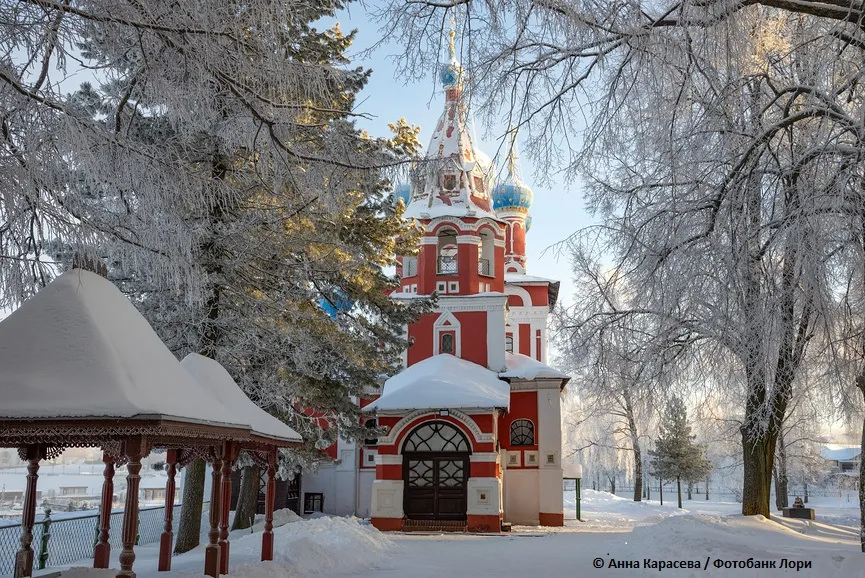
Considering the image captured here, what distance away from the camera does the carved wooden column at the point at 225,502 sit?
10172mm

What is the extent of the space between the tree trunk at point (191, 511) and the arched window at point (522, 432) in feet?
46.2

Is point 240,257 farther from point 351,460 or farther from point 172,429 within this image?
point 351,460

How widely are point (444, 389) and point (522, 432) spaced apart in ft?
16.1

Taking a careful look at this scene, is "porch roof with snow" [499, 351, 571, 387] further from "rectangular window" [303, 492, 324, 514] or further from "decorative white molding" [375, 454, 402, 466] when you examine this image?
"rectangular window" [303, 492, 324, 514]

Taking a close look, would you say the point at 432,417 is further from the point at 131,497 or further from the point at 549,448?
the point at 131,497

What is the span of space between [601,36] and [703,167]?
3786 millimetres

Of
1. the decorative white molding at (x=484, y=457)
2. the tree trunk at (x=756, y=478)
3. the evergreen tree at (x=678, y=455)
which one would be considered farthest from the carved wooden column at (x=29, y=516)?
the evergreen tree at (x=678, y=455)

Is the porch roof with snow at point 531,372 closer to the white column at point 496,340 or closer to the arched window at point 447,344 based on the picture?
the white column at point 496,340

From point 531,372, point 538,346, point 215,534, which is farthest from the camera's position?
point 538,346

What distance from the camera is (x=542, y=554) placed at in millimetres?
15680

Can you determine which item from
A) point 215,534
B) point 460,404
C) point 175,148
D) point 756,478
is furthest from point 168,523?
point 756,478

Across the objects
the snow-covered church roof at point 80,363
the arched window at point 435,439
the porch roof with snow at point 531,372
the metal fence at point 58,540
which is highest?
the porch roof with snow at point 531,372

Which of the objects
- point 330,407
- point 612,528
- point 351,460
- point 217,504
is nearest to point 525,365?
point 612,528

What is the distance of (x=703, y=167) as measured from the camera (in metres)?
9.47
